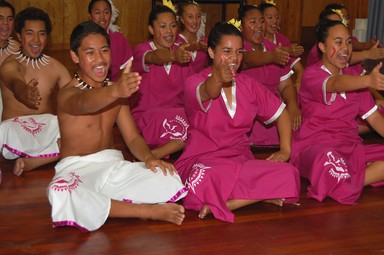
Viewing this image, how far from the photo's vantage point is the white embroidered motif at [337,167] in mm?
2824

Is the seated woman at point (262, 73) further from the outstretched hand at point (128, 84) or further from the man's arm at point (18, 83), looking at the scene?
the outstretched hand at point (128, 84)

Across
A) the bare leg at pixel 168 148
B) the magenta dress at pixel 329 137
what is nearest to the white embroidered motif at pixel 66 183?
the bare leg at pixel 168 148

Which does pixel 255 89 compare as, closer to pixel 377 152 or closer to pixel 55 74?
pixel 377 152

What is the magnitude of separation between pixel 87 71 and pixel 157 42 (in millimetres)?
1265

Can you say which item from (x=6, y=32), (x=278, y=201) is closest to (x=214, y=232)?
(x=278, y=201)

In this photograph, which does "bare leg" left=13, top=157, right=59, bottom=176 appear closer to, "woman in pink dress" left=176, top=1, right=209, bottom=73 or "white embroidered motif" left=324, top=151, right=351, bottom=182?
"woman in pink dress" left=176, top=1, right=209, bottom=73

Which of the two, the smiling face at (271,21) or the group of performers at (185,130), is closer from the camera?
the group of performers at (185,130)

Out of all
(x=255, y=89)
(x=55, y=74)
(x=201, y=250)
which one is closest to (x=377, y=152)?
(x=255, y=89)

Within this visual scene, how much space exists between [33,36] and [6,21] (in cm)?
41

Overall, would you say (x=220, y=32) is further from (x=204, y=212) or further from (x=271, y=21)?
(x=271, y=21)

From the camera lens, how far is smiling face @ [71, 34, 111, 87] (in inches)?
100

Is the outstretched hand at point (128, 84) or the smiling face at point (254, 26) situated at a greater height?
the smiling face at point (254, 26)

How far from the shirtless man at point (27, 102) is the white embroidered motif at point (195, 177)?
893mm

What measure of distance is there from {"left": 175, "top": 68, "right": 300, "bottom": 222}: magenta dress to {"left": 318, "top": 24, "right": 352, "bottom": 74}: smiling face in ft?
1.34
